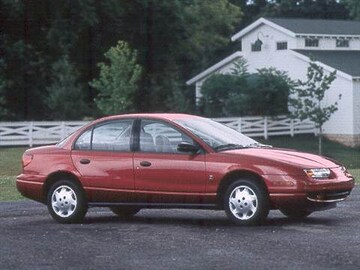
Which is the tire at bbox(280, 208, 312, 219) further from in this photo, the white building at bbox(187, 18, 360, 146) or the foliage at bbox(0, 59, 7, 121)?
the white building at bbox(187, 18, 360, 146)

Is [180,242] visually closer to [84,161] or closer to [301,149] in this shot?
[84,161]

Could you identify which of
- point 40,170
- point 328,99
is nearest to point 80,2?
point 328,99

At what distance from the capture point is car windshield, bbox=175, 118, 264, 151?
1489 centimetres

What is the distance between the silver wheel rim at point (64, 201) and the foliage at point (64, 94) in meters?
34.6

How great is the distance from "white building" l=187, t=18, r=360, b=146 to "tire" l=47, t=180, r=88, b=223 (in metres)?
40.8

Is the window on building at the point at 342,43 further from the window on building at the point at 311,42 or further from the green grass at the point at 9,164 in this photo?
the green grass at the point at 9,164

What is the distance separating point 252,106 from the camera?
54.6 meters

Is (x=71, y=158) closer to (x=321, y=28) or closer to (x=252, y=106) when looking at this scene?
(x=252, y=106)

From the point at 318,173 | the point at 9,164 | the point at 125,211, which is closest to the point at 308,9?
the point at 9,164

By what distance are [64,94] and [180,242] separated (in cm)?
3785

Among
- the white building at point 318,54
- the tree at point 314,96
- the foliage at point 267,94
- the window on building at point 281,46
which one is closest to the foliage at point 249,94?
the foliage at point 267,94

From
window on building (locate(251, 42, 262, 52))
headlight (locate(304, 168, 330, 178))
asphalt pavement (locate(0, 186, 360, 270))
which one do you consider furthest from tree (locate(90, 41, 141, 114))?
headlight (locate(304, 168, 330, 178))

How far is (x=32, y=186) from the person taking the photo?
52.0 feet

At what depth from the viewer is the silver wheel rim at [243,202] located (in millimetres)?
14305
